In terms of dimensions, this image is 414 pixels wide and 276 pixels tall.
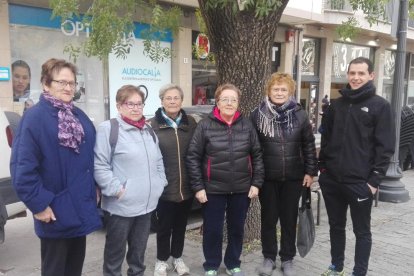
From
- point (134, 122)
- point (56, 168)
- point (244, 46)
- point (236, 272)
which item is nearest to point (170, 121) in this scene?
point (134, 122)

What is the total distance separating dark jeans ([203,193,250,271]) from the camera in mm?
3668

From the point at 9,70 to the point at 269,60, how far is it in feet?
20.8

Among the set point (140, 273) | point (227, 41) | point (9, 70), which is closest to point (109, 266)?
point (140, 273)

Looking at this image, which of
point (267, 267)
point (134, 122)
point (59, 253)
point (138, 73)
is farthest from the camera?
point (138, 73)

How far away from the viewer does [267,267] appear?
3.91m

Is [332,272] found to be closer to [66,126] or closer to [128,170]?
[128,170]

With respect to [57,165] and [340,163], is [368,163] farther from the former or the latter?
[57,165]

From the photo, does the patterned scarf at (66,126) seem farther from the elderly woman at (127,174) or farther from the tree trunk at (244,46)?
the tree trunk at (244,46)

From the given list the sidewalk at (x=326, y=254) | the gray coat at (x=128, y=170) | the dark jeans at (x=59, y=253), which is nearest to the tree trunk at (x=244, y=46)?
the sidewalk at (x=326, y=254)

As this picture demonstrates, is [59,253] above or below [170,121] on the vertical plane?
below

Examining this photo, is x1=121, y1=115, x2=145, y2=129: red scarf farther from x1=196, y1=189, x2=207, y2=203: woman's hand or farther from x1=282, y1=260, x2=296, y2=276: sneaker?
x1=282, y1=260, x2=296, y2=276: sneaker

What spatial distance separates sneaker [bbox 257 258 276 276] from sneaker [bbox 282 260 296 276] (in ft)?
0.33

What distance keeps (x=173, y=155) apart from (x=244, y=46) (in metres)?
1.51

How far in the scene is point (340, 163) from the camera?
3.55 meters
